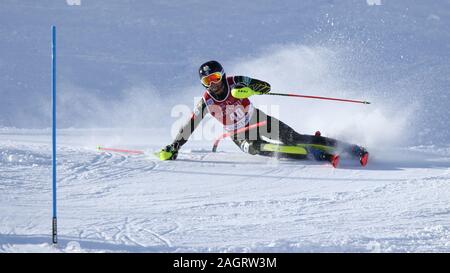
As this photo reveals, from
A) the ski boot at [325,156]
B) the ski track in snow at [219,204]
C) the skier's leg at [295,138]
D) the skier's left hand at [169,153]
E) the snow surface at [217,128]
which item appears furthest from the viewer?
the skier's left hand at [169,153]

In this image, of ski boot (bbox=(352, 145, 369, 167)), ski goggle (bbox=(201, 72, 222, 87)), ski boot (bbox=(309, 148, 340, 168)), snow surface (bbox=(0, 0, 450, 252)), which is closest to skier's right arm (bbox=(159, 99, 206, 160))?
snow surface (bbox=(0, 0, 450, 252))

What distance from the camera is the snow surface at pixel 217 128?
612cm

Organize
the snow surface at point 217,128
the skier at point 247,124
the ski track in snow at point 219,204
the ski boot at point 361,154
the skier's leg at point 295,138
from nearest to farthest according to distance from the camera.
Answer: the ski track in snow at point 219,204
the snow surface at point 217,128
the ski boot at point 361,154
the skier at point 247,124
the skier's leg at point 295,138

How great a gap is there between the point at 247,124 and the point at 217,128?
2.77 meters

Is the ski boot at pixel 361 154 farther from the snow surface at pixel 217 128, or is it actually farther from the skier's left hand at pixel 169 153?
the skier's left hand at pixel 169 153

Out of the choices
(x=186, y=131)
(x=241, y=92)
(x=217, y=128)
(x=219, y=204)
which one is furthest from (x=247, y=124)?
(x=217, y=128)

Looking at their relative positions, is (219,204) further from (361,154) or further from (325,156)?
(361,154)

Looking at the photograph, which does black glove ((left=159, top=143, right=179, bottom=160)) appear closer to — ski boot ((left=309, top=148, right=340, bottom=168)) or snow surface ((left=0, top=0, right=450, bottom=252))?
snow surface ((left=0, top=0, right=450, bottom=252))

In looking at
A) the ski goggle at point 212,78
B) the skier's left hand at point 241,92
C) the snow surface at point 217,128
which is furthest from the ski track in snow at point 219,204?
the ski goggle at point 212,78

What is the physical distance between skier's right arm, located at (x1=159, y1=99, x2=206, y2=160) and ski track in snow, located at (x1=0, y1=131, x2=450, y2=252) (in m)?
0.16

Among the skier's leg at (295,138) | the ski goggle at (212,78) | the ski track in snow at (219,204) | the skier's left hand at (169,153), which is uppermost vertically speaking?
the ski goggle at (212,78)

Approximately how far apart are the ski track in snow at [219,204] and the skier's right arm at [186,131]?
0.16 m

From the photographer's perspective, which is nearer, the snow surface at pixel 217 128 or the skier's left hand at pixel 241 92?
the snow surface at pixel 217 128

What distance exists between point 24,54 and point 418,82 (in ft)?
34.2
